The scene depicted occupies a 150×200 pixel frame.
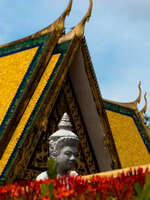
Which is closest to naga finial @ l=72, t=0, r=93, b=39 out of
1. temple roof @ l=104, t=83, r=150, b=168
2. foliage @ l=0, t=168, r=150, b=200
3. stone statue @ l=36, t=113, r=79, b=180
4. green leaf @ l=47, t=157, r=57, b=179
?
stone statue @ l=36, t=113, r=79, b=180

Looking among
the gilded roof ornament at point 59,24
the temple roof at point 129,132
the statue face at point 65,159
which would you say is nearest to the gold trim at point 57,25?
the gilded roof ornament at point 59,24

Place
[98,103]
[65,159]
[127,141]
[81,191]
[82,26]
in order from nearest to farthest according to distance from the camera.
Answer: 1. [81,191]
2. [65,159]
3. [82,26]
4. [98,103]
5. [127,141]

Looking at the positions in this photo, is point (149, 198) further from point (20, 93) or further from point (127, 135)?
point (127, 135)

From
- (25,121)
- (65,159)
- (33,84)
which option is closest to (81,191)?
(65,159)

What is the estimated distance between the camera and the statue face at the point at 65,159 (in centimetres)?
452

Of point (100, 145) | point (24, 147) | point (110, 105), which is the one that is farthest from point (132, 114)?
point (24, 147)

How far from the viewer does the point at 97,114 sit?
26.1 ft

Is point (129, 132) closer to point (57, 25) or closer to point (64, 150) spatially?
point (57, 25)

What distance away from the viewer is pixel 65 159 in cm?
455

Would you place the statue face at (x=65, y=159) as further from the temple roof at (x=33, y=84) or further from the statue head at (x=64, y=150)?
the temple roof at (x=33, y=84)

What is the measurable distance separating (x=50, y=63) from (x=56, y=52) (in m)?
0.28

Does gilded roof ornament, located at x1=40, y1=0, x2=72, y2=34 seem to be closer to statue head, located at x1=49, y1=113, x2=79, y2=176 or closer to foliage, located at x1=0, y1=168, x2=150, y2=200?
statue head, located at x1=49, y1=113, x2=79, y2=176

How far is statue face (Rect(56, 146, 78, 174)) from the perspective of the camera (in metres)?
4.52

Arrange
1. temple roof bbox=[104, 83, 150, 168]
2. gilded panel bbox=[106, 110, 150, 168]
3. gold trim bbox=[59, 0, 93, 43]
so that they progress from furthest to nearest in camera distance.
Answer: temple roof bbox=[104, 83, 150, 168] → gilded panel bbox=[106, 110, 150, 168] → gold trim bbox=[59, 0, 93, 43]
